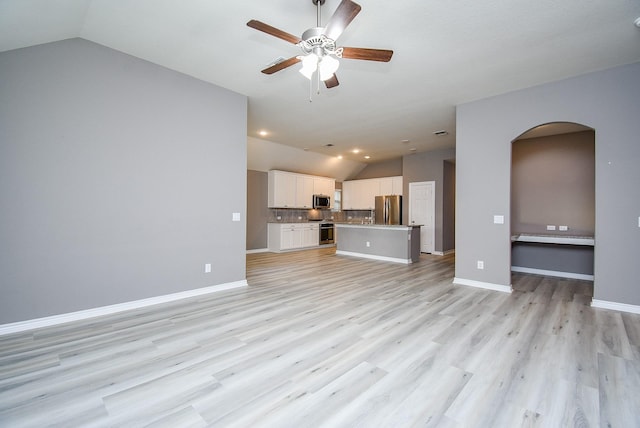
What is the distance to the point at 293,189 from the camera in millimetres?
8906

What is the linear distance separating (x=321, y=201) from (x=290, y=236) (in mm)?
1827

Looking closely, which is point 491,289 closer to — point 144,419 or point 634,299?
point 634,299

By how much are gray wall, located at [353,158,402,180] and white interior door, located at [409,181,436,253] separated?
104 centimetres

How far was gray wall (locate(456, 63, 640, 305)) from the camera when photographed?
338 cm

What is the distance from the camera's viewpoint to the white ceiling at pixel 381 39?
247 centimetres

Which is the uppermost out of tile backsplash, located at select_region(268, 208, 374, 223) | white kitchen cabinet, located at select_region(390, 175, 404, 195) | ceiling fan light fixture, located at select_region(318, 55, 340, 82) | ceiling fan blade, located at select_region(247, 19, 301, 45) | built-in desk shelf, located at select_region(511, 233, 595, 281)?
ceiling fan blade, located at select_region(247, 19, 301, 45)

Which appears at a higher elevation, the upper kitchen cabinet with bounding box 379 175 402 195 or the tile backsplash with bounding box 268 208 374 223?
the upper kitchen cabinet with bounding box 379 175 402 195

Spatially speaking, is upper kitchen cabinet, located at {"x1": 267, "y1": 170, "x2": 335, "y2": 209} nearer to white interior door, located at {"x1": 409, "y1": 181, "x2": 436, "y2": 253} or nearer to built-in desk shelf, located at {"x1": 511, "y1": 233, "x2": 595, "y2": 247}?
white interior door, located at {"x1": 409, "y1": 181, "x2": 436, "y2": 253}

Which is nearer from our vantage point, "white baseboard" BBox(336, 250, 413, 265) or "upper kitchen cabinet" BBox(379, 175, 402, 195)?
"white baseboard" BBox(336, 250, 413, 265)

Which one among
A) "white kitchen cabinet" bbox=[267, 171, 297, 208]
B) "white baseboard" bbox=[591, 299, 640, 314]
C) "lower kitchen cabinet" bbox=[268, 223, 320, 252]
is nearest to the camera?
"white baseboard" bbox=[591, 299, 640, 314]

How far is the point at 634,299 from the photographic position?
3348 mm

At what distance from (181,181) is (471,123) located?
4.53 meters

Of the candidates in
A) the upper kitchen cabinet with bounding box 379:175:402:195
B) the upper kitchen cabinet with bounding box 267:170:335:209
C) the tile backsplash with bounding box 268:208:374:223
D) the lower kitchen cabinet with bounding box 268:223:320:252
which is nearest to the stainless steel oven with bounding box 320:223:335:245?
the lower kitchen cabinet with bounding box 268:223:320:252

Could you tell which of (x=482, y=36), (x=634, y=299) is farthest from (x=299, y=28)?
(x=634, y=299)
